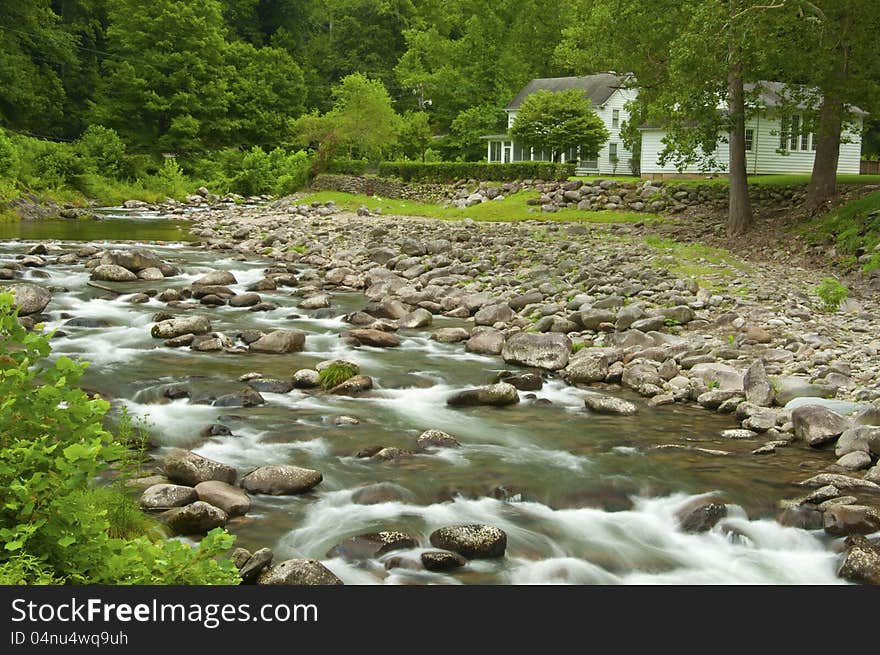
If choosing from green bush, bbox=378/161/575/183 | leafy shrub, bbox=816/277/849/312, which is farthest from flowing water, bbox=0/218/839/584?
green bush, bbox=378/161/575/183

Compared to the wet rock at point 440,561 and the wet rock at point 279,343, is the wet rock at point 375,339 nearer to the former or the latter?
the wet rock at point 279,343

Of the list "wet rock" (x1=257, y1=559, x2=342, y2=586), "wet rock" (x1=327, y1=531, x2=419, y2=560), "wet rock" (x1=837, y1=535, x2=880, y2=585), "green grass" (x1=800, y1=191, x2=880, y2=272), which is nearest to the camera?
"wet rock" (x1=257, y1=559, x2=342, y2=586)

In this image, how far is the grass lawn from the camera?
104 feet

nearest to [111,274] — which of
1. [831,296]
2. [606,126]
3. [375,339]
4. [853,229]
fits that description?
[375,339]

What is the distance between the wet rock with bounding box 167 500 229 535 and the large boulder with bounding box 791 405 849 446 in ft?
20.9

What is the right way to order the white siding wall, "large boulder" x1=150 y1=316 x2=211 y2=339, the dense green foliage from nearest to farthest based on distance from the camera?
the dense green foliage < "large boulder" x1=150 y1=316 x2=211 y2=339 < the white siding wall

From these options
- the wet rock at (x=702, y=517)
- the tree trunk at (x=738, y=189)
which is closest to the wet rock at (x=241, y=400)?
the wet rock at (x=702, y=517)

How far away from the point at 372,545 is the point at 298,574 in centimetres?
104

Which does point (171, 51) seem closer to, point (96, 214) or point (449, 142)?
point (449, 142)

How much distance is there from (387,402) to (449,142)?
51842mm

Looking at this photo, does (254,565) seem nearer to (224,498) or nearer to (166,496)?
(224,498)

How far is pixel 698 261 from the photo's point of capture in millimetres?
20891

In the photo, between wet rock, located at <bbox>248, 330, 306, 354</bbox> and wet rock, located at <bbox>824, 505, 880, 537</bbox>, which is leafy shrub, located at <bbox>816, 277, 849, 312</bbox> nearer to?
wet rock, located at <bbox>824, 505, 880, 537</bbox>

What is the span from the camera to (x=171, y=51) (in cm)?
6072
